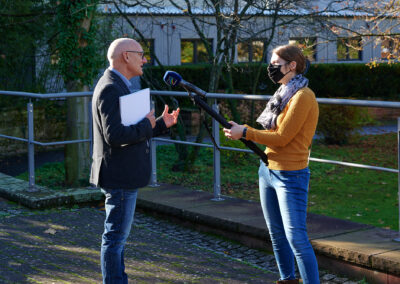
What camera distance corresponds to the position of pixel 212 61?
10.2m

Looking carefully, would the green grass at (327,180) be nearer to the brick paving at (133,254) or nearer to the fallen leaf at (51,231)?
the brick paving at (133,254)

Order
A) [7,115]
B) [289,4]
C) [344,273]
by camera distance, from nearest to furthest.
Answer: [344,273] < [289,4] < [7,115]

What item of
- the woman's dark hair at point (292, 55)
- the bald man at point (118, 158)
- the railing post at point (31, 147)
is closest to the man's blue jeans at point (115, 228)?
the bald man at point (118, 158)

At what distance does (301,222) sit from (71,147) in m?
6.10

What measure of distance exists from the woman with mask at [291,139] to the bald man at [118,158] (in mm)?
572

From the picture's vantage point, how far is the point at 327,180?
36.8 feet

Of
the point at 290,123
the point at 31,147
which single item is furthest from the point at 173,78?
the point at 31,147

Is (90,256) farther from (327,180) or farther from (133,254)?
(327,180)

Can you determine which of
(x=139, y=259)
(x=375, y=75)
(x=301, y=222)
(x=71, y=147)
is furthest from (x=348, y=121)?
(x=301, y=222)

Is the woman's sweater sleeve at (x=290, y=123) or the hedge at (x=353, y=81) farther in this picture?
the hedge at (x=353, y=81)

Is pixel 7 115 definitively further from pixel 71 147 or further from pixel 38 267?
pixel 38 267

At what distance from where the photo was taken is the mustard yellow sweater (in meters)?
4.17

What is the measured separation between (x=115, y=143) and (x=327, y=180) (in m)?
7.64

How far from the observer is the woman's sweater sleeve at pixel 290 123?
416 cm
